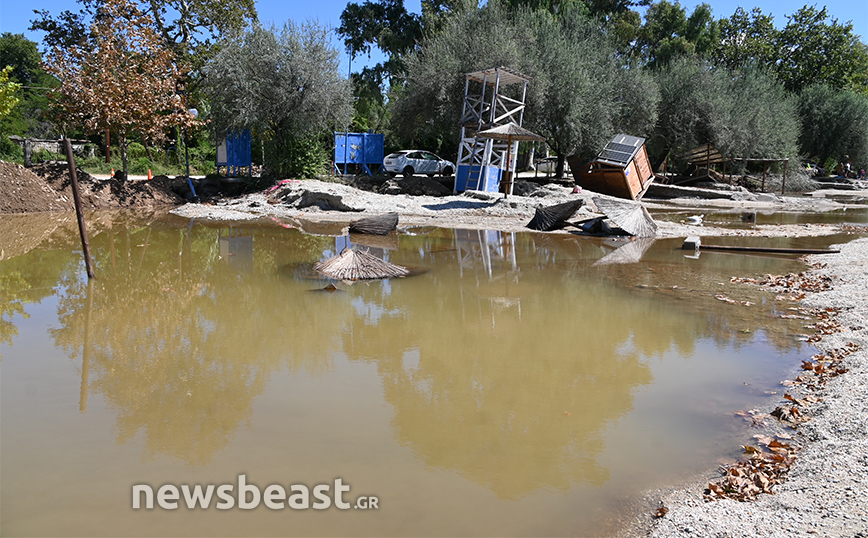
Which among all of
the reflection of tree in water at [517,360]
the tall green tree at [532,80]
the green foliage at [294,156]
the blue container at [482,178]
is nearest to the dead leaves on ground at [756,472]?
the reflection of tree in water at [517,360]

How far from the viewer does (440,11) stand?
135ft

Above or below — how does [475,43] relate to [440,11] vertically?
below

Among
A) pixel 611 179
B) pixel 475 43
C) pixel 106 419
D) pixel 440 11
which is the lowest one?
pixel 106 419

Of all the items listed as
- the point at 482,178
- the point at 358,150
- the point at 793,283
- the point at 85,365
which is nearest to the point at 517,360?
the point at 85,365

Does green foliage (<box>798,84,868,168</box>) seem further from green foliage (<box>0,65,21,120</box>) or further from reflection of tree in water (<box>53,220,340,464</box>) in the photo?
green foliage (<box>0,65,21,120</box>)

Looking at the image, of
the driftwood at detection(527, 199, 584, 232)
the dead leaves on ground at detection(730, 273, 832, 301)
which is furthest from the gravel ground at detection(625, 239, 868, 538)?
the driftwood at detection(527, 199, 584, 232)

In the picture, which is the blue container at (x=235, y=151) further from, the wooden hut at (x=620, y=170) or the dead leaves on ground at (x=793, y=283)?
the dead leaves on ground at (x=793, y=283)

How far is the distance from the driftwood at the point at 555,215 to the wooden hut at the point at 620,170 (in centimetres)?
851

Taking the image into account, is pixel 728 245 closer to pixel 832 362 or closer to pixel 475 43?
pixel 832 362

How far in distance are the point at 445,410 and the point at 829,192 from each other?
42.3 m

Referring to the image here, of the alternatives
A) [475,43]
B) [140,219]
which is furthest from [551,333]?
[475,43]

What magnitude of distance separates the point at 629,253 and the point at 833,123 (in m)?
41.0

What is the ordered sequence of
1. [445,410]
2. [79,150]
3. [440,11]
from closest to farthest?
[445,410] < [79,150] < [440,11]

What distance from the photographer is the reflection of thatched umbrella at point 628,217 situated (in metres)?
16.0
